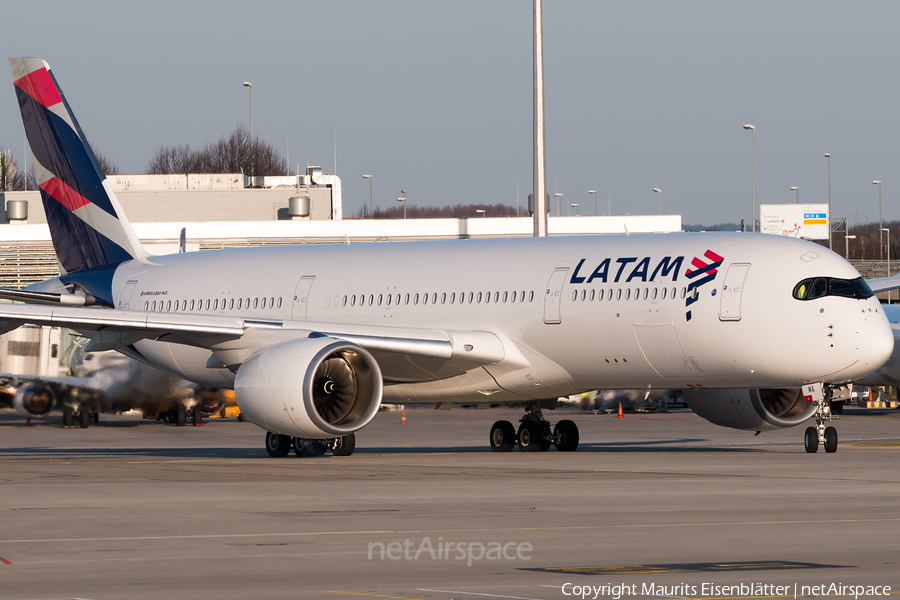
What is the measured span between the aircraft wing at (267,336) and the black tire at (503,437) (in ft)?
8.15

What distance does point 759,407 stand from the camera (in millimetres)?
26906

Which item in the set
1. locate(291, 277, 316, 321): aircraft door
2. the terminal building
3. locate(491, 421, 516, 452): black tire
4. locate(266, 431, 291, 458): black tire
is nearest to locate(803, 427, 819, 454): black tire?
locate(491, 421, 516, 452): black tire

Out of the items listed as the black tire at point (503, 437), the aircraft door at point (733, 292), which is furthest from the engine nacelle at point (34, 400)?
the aircraft door at point (733, 292)

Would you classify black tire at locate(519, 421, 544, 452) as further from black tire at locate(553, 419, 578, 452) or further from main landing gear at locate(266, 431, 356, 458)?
main landing gear at locate(266, 431, 356, 458)

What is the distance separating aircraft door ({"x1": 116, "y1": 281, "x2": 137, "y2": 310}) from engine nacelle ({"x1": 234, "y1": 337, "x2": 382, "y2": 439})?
338 inches

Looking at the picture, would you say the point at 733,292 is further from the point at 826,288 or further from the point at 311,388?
the point at 311,388

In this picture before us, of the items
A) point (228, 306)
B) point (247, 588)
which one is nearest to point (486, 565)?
point (247, 588)

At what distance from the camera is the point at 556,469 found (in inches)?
867

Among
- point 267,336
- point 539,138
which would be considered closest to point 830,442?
point 267,336

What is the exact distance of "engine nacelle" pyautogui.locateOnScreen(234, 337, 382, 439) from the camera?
77.6 ft

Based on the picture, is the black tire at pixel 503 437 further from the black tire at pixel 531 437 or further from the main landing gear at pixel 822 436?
the main landing gear at pixel 822 436

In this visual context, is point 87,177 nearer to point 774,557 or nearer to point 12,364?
point 12,364

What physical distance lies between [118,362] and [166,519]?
1118 inches

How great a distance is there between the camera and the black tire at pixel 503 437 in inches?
1126
